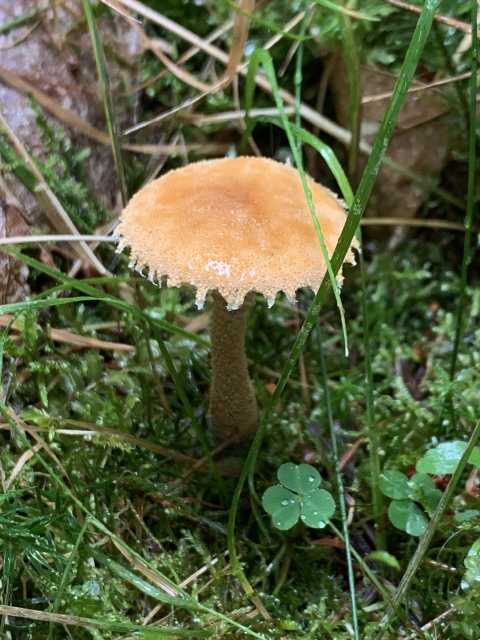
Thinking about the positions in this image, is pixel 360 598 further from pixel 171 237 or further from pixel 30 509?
pixel 171 237

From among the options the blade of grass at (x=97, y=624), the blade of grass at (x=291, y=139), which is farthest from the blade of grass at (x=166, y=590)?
the blade of grass at (x=291, y=139)

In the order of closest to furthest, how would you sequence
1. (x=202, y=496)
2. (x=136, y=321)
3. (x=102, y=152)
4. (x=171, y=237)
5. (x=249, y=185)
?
1. (x=171, y=237)
2. (x=249, y=185)
3. (x=202, y=496)
4. (x=136, y=321)
5. (x=102, y=152)

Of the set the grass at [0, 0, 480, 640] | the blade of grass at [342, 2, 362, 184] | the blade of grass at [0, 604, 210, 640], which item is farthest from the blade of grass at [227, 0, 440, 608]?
the blade of grass at [342, 2, 362, 184]

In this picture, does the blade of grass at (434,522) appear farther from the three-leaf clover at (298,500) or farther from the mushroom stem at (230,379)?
the mushroom stem at (230,379)

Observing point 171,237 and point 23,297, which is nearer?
point 171,237

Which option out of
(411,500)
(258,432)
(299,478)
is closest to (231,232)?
(258,432)

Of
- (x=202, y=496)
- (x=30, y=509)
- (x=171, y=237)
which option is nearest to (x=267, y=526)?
(x=202, y=496)

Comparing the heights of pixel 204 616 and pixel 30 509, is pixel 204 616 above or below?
below

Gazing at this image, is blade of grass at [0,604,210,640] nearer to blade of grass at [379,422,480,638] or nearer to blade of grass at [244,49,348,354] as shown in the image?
blade of grass at [379,422,480,638]
